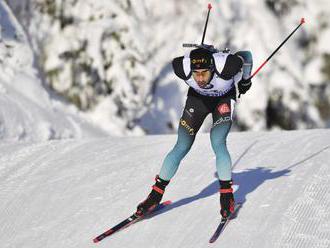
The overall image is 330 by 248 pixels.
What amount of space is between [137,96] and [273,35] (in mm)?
4508

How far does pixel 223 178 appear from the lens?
5.48 metres

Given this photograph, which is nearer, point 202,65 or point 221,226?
point 202,65

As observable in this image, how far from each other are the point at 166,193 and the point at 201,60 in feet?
5.94

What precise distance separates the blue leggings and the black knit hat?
43 centimetres

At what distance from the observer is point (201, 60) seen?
17.4 feet

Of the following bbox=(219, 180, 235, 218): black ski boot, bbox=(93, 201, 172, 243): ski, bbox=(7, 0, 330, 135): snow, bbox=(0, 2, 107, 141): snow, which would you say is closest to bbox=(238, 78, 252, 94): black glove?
→ bbox=(219, 180, 235, 218): black ski boot

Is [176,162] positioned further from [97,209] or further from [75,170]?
[75,170]

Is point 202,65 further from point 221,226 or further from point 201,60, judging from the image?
point 221,226

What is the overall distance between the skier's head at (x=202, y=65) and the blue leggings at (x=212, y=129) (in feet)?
1.04

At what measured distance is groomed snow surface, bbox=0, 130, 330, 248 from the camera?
539 centimetres

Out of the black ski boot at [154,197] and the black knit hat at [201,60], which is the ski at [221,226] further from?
the black knit hat at [201,60]

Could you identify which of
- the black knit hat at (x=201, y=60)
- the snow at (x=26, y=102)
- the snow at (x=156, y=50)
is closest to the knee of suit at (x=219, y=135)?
the black knit hat at (x=201, y=60)

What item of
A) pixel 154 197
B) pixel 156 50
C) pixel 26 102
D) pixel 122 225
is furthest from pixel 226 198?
pixel 156 50

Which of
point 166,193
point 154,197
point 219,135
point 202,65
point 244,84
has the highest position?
point 202,65
